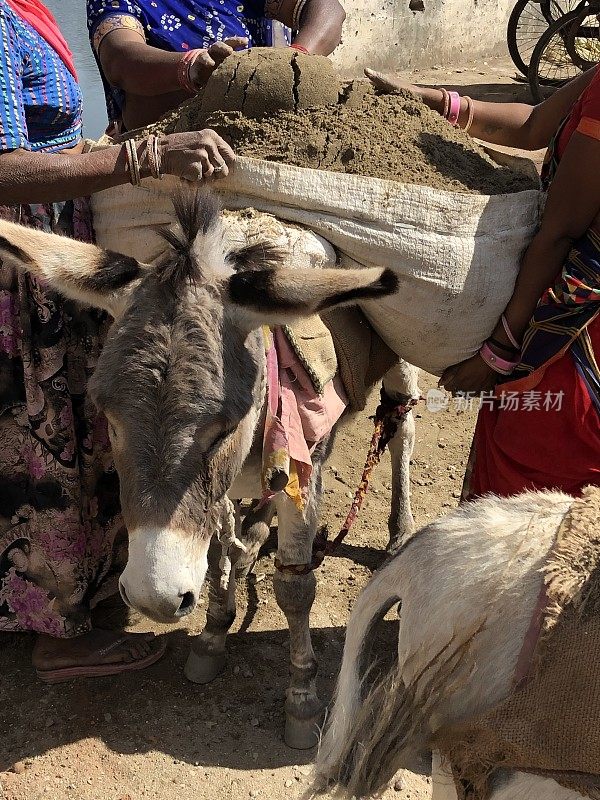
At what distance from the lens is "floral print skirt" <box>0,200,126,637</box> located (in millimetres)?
2889

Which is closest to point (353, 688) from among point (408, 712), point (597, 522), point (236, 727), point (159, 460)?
point (408, 712)

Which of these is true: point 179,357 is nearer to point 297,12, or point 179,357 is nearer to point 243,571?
point 297,12

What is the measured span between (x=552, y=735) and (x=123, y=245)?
2.18m

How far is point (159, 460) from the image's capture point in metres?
2.03

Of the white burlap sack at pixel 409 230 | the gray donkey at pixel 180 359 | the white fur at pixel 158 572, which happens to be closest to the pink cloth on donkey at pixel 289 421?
the gray donkey at pixel 180 359

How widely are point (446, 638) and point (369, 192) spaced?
60.9 inches

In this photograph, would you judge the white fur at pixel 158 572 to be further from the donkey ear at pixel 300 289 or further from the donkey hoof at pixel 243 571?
the donkey hoof at pixel 243 571

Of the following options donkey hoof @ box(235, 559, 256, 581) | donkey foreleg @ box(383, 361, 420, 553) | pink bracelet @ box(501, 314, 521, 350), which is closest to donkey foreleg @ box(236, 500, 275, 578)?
donkey hoof @ box(235, 559, 256, 581)

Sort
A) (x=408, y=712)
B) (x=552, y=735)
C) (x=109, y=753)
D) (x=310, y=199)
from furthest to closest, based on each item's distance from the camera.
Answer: (x=109, y=753) → (x=310, y=199) → (x=408, y=712) → (x=552, y=735)

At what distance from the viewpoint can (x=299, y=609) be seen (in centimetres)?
306

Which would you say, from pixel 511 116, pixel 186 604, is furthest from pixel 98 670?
pixel 511 116

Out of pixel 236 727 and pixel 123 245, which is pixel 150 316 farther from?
pixel 236 727

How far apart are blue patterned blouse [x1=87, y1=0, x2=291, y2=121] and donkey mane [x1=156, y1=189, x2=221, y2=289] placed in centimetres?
120

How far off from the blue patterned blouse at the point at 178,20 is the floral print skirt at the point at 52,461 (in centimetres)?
77
